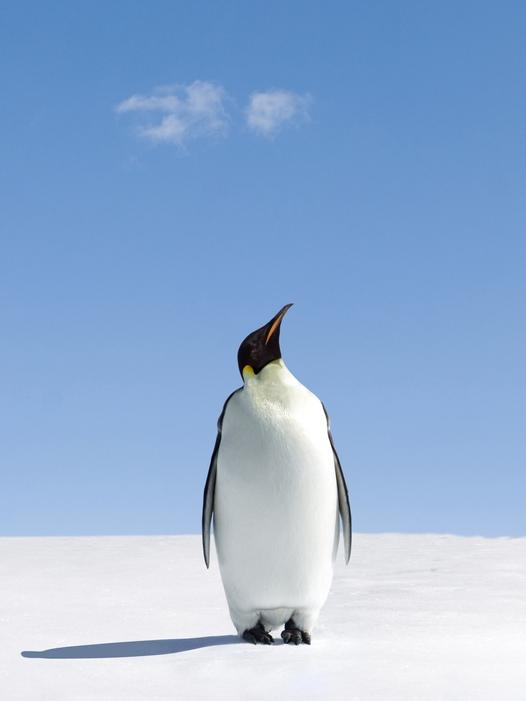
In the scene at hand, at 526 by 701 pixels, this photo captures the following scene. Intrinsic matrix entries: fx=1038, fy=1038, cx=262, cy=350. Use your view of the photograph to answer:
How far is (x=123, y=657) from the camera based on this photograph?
183 inches

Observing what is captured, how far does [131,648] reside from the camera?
4.93 m

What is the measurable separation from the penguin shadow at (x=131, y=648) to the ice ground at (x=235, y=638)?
0.04 feet

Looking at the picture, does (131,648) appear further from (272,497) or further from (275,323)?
(275,323)

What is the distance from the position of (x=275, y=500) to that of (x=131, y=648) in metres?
1.06

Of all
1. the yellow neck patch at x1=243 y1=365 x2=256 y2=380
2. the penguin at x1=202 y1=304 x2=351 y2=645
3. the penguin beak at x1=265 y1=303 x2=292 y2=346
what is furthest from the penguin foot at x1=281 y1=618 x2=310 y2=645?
the penguin beak at x1=265 y1=303 x2=292 y2=346

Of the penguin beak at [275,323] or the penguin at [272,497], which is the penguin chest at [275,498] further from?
the penguin beak at [275,323]

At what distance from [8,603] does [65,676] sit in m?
2.59

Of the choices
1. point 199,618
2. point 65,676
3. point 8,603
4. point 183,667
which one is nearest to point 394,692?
point 183,667

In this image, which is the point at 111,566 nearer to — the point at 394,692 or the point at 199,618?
the point at 199,618

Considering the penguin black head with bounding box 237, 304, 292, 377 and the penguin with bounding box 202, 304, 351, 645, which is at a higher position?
the penguin black head with bounding box 237, 304, 292, 377

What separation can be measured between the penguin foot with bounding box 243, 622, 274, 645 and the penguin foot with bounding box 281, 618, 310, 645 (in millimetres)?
69

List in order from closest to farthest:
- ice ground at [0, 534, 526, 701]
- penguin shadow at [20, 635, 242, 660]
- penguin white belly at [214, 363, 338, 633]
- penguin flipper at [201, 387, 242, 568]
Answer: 1. ice ground at [0, 534, 526, 701]
2. penguin white belly at [214, 363, 338, 633]
3. penguin shadow at [20, 635, 242, 660]
4. penguin flipper at [201, 387, 242, 568]

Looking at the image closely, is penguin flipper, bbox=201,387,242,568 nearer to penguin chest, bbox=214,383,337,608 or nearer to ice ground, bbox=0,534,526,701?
penguin chest, bbox=214,383,337,608

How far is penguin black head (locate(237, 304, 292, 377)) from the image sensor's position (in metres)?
4.77
